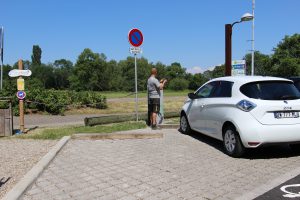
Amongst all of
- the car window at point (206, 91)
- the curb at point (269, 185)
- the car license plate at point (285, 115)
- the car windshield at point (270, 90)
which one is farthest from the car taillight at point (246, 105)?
the car window at point (206, 91)

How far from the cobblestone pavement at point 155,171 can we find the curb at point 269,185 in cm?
10

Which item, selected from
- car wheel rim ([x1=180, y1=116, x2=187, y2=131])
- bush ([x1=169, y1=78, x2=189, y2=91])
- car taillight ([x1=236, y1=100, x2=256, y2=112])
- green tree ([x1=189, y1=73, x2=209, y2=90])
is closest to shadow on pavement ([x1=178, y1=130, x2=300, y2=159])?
car taillight ([x1=236, y1=100, x2=256, y2=112])

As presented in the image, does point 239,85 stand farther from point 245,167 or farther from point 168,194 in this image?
point 168,194

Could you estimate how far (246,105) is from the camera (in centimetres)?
727

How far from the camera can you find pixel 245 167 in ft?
21.9

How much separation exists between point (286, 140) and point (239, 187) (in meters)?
2.15

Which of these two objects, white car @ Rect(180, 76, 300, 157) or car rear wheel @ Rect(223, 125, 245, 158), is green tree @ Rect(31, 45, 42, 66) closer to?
white car @ Rect(180, 76, 300, 157)

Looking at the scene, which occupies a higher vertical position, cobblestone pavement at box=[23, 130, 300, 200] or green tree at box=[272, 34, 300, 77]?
green tree at box=[272, 34, 300, 77]

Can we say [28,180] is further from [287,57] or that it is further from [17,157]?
[287,57]

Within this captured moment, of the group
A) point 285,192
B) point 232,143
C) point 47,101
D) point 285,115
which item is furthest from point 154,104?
point 47,101

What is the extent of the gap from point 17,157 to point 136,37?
19.7ft

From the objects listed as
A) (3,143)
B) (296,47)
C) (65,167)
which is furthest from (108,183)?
(296,47)

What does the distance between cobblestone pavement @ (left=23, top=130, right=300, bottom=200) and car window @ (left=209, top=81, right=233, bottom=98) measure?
3.82ft

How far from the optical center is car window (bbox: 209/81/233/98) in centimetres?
805
